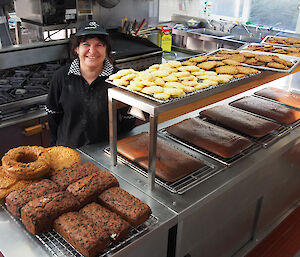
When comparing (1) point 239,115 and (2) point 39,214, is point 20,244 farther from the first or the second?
(1) point 239,115

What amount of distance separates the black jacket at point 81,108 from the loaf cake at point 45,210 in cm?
79

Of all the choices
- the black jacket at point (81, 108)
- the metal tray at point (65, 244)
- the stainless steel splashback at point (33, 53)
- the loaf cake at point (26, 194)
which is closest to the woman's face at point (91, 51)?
the black jacket at point (81, 108)

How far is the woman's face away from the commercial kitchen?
1.72ft

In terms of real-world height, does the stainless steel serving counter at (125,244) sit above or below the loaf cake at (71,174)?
below

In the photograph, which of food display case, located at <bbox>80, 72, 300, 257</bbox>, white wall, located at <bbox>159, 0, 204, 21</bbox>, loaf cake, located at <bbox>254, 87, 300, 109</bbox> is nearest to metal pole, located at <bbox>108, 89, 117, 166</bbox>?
food display case, located at <bbox>80, 72, 300, 257</bbox>

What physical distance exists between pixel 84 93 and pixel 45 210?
1070 millimetres

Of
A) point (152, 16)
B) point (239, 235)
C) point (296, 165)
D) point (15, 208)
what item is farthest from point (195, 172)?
point (152, 16)

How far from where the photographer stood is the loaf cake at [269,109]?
2.58m

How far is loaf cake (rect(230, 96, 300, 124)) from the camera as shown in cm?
258

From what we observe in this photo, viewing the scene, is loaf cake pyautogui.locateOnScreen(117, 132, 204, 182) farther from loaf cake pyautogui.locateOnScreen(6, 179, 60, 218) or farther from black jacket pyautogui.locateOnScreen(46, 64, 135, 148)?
loaf cake pyautogui.locateOnScreen(6, 179, 60, 218)

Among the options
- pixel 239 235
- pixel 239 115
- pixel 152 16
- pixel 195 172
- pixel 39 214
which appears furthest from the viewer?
pixel 152 16

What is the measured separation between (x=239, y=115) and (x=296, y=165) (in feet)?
2.23

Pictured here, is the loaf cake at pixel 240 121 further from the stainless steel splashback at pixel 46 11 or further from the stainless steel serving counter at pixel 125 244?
the stainless steel splashback at pixel 46 11

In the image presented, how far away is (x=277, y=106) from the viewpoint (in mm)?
2768
